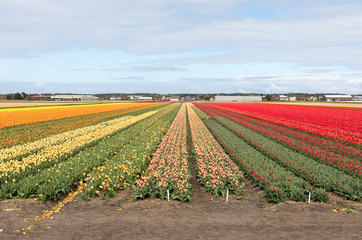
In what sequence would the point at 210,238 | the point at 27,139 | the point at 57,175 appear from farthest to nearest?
the point at 27,139 → the point at 57,175 → the point at 210,238

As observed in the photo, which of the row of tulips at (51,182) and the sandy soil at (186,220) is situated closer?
the sandy soil at (186,220)

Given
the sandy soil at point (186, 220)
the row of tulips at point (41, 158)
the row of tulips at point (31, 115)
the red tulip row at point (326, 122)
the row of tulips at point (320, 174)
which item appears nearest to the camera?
the sandy soil at point (186, 220)

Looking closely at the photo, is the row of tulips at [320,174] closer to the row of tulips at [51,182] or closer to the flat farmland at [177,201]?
the flat farmland at [177,201]

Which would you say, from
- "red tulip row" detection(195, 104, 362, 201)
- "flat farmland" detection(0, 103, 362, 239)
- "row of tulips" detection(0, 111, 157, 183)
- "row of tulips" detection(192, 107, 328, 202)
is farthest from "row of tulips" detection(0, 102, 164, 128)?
"red tulip row" detection(195, 104, 362, 201)

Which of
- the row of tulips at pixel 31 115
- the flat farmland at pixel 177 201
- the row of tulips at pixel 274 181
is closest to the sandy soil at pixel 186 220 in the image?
the flat farmland at pixel 177 201

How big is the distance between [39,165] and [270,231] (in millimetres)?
11011

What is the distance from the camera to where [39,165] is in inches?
508

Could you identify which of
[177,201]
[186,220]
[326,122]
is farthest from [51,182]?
[326,122]

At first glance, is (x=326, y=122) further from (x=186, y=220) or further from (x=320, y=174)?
(x=186, y=220)

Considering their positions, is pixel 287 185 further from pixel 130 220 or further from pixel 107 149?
pixel 107 149

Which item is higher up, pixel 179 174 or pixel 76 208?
pixel 179 174

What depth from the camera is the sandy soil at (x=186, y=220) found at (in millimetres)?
7387

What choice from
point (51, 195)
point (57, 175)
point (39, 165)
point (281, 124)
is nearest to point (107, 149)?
point (39, 165)

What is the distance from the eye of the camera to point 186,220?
834cm
